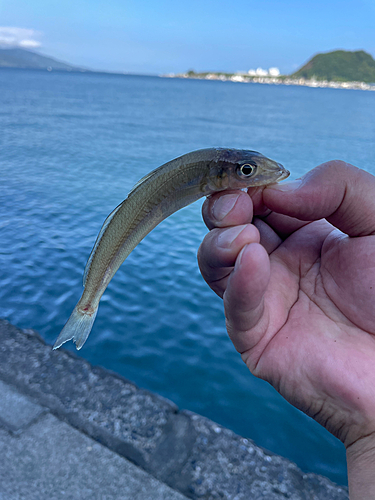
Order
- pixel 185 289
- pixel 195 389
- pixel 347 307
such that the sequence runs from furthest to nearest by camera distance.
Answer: pixel 185 289, pixel 195 389, pixel 347 307

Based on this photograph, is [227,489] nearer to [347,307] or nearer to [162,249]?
[347,307]

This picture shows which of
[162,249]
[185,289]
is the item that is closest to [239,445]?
[185,289]

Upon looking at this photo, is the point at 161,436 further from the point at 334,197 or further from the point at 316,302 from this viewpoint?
the point at 334,197

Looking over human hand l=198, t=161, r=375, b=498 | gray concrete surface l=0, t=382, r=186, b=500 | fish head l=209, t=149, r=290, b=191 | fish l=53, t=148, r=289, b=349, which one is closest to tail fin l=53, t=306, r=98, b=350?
fish l=53, t=148, r=289, b=349

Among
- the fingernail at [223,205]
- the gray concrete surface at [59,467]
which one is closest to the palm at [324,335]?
the fingernail at [223,205]

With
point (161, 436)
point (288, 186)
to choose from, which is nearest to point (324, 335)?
point (288, 186)

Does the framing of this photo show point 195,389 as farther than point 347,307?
Yes

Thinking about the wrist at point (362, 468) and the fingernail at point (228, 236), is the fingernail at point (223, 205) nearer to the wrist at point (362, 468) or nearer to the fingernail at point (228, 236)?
the fingernail at point (228, 236)
